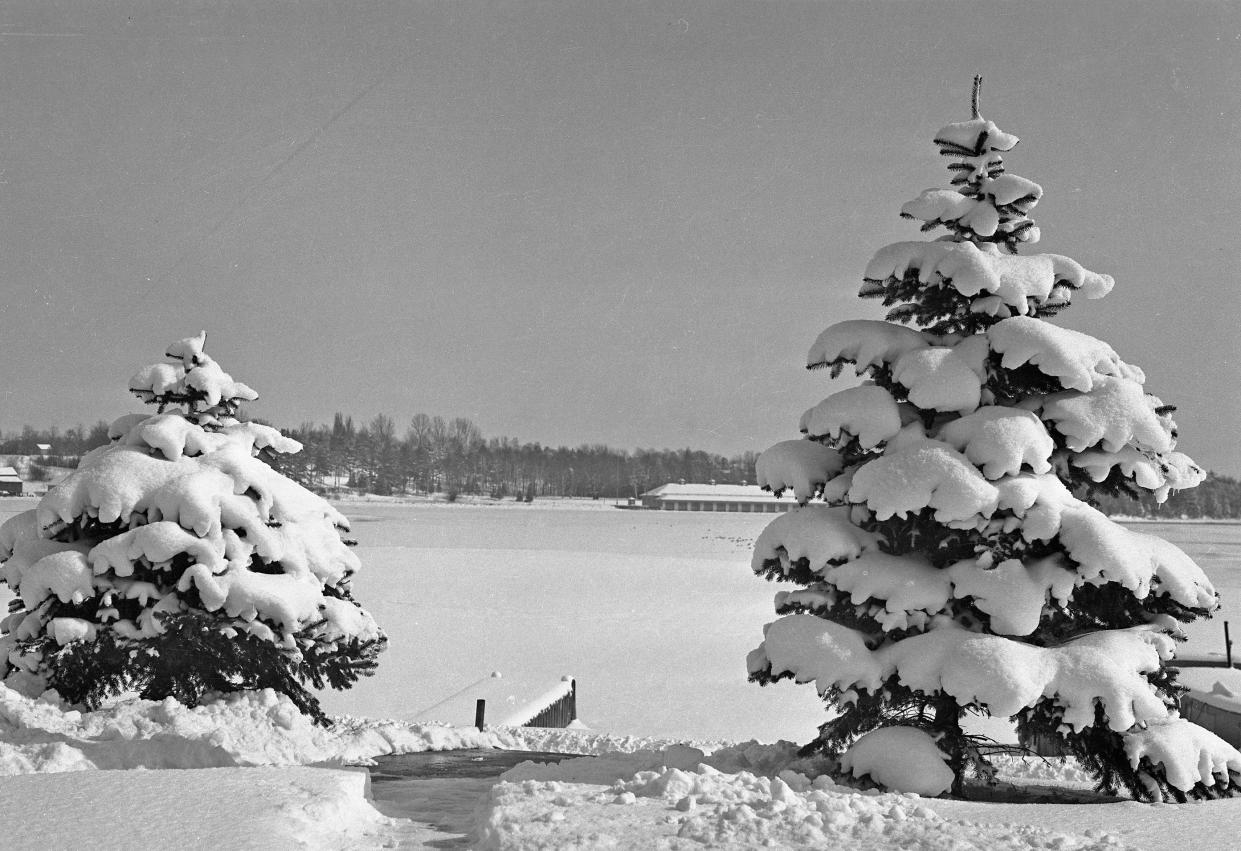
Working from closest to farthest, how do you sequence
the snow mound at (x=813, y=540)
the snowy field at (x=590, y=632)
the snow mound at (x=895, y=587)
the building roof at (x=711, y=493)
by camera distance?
1. the snow mound at (x=895, y=587)
2. the snow mound at (x=813, y=540)
3. the snowy field at (x=590, y=632)
4. the building roof at (x=711, y=493)

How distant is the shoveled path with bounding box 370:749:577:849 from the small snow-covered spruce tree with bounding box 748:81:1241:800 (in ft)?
7.96

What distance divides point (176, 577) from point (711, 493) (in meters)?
125

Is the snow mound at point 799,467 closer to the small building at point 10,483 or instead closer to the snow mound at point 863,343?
the snow mound at point 863,343

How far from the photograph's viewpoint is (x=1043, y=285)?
768 cm

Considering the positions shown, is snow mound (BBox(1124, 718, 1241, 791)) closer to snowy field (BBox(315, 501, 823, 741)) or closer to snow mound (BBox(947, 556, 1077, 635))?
snow mound (BBox(947, 556, 1077, 635))

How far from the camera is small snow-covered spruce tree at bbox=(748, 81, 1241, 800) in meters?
6.88

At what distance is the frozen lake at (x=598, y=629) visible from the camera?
17.0 metres

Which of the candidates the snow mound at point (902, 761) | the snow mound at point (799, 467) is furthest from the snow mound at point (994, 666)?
the snow mound at point (799, 467)

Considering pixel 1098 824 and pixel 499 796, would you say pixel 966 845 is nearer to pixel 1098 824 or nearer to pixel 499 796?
pixel 1098 824

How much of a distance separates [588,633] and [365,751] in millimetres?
15442

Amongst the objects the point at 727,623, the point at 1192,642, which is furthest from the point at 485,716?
the point at 1192,642

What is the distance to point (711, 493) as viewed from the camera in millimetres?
133875

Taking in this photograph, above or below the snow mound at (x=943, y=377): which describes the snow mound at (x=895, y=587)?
below

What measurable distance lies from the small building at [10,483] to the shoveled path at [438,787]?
8307 centimetres
